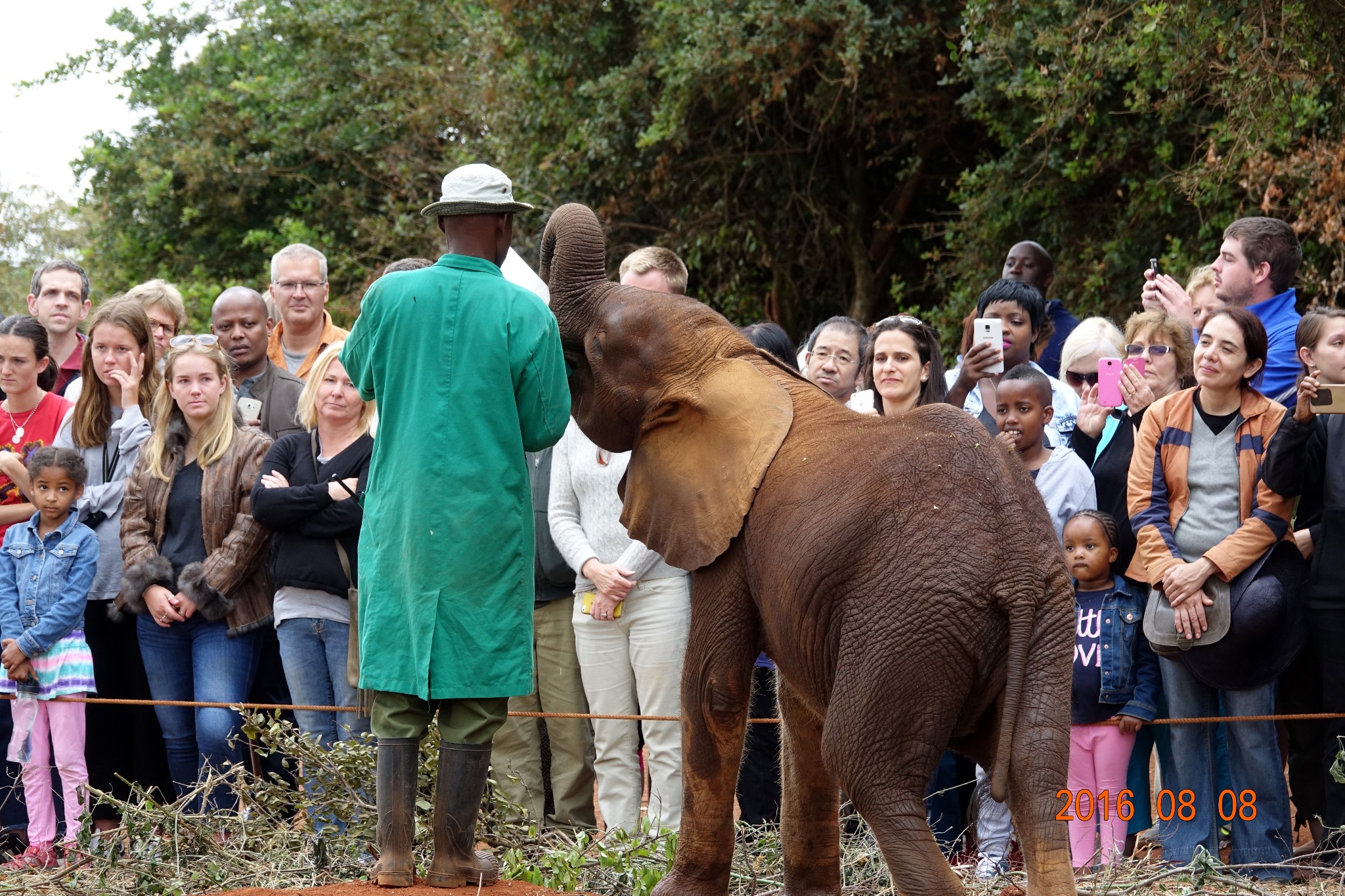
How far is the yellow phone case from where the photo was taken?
21.8 feet

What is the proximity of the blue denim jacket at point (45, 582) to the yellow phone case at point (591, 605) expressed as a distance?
7.94 feet

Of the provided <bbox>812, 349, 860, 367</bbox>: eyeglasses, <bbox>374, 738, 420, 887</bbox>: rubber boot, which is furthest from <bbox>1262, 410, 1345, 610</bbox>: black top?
<bbox>374, 738, 420, 887</bbox>: rubber boot

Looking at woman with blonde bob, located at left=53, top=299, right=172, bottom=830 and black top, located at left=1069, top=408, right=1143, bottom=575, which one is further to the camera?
woman with blonde bob, located at left=53, top=299, right=172, bottom=830

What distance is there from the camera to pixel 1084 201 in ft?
45.6

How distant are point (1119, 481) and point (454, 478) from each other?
3.54 meters

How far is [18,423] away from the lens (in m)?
7.99

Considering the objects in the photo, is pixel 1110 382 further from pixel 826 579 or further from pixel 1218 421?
pixel 826 579

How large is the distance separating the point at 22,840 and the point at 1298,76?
8.62 m

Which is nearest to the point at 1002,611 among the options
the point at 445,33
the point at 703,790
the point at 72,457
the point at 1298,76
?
the point at 703,790

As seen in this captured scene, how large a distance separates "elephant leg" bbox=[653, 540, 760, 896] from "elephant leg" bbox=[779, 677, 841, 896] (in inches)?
9.9

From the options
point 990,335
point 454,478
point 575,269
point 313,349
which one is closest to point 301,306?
point 313,349

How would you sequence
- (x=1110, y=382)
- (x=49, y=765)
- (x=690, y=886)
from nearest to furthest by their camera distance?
(x=690, y=886)
(x=49, y=765)
(x=1110, y=382)

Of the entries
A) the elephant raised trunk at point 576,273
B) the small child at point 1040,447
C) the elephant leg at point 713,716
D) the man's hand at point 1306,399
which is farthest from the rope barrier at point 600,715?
the elephant raised trunk at point 576,273
